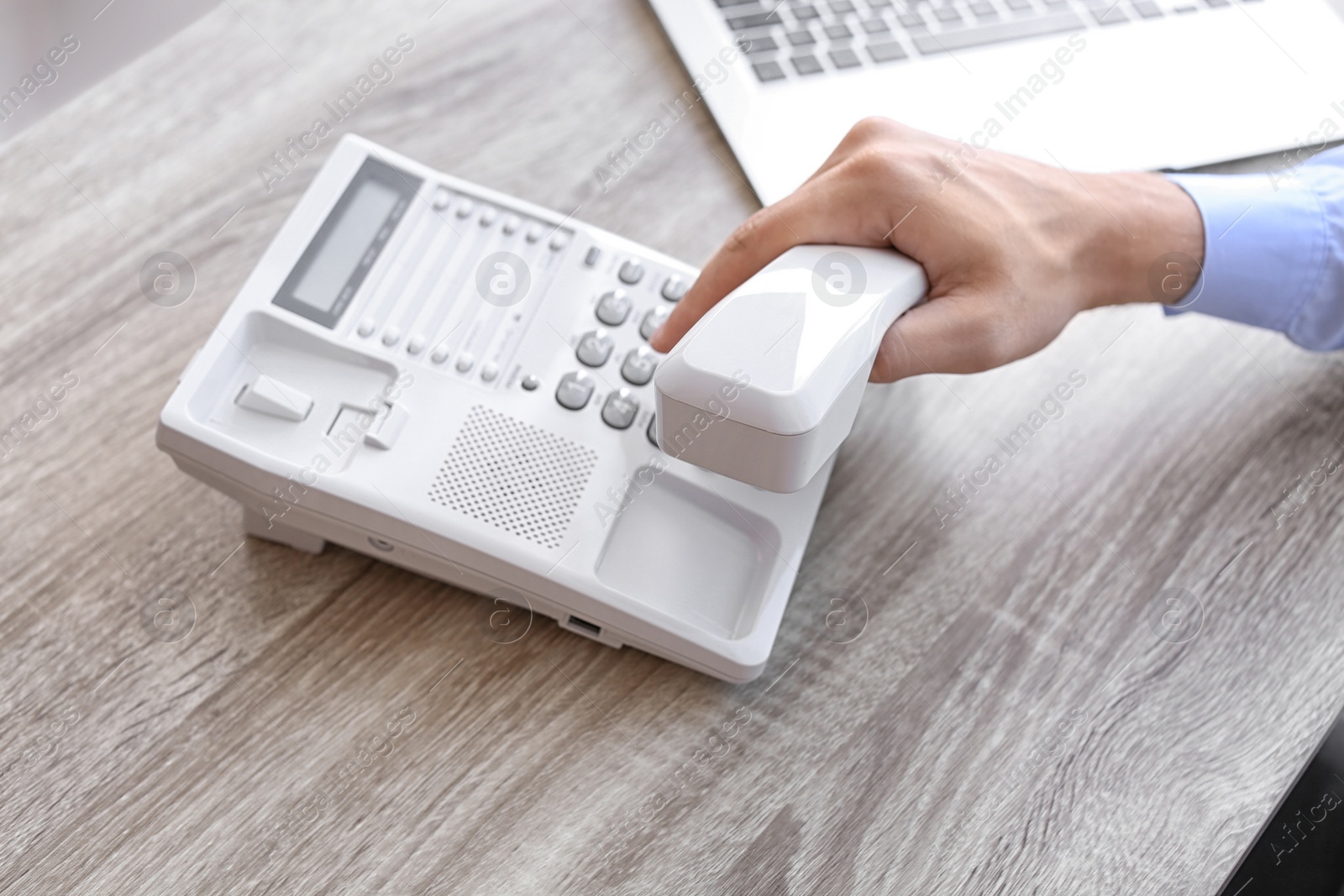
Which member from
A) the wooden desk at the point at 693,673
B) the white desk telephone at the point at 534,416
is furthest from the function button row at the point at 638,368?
the wooden desk at the point at 693,673

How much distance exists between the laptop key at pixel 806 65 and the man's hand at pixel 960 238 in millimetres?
130

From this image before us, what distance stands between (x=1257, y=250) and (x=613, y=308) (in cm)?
35

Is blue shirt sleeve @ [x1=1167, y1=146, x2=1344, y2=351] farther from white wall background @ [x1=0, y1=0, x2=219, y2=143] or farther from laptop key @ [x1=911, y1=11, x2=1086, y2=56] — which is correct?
white wall background @ [x1=0, y1=0, x2=219, y2=143]

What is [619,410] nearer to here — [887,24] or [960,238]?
[960,238]

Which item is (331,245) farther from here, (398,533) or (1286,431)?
(1286,431)

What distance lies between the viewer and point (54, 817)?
0.42 metres

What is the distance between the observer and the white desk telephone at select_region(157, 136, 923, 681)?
15.4 inches

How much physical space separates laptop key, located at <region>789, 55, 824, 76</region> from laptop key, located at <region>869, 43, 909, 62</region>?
0.04m

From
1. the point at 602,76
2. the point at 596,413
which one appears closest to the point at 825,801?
the point at 596,413

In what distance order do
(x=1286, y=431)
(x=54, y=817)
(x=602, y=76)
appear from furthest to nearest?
(x=602, y=76) < (x=1286, y=431) < (x=54, y=817)

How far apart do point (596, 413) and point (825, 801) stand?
0.68 feet

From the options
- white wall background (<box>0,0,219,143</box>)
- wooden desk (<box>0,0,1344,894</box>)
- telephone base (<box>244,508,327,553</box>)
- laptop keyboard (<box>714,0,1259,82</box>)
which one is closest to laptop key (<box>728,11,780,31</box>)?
laptop keyboard (<box>714,0,1259,82</box>)

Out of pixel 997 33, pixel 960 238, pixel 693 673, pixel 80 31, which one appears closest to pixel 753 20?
pixel 997 33

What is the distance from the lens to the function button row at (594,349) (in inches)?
19.0
